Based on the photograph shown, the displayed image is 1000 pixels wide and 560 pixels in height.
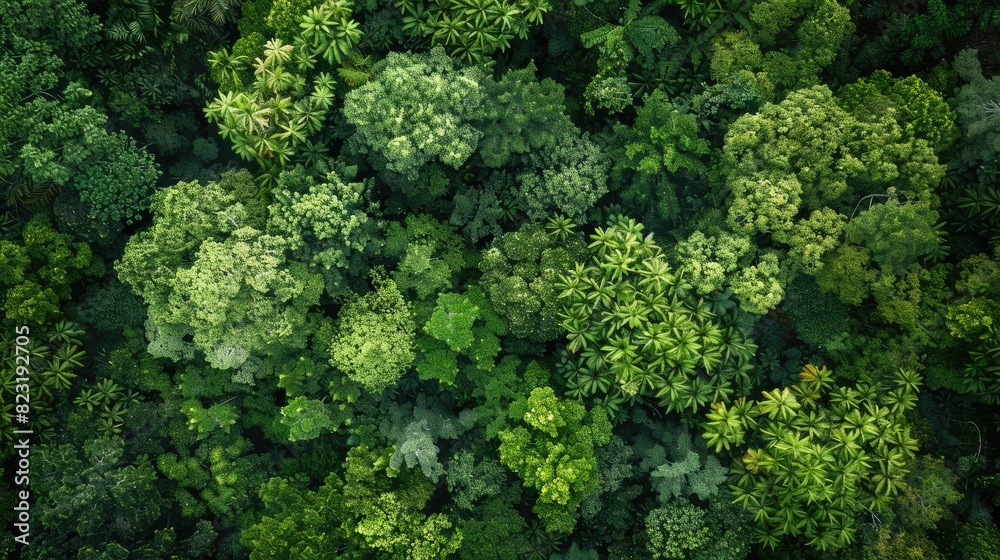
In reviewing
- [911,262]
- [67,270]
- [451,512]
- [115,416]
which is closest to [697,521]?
[451,512]

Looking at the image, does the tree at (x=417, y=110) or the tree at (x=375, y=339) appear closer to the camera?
the tree at (x=417, y=110)

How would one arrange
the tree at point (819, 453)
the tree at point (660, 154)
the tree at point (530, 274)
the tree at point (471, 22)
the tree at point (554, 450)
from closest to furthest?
1. the tree at point (819, 453)
2. the tree at point (554, 450)
3. the tree at point (471, 22)
4. the tree at point (530, 274)
5. the tree at point (660, 154)

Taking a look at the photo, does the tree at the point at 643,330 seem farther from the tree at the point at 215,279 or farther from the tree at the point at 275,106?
the tree at the point at 275,106

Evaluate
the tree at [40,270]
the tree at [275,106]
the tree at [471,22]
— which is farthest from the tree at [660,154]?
the tree at [40,270]

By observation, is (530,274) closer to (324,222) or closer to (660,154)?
(660,154)

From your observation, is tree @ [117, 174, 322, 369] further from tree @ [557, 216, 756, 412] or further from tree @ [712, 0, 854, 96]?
tree @ [712, 0, 854, 96]

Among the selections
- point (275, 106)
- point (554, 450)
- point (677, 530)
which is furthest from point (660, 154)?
point (275, 106)
